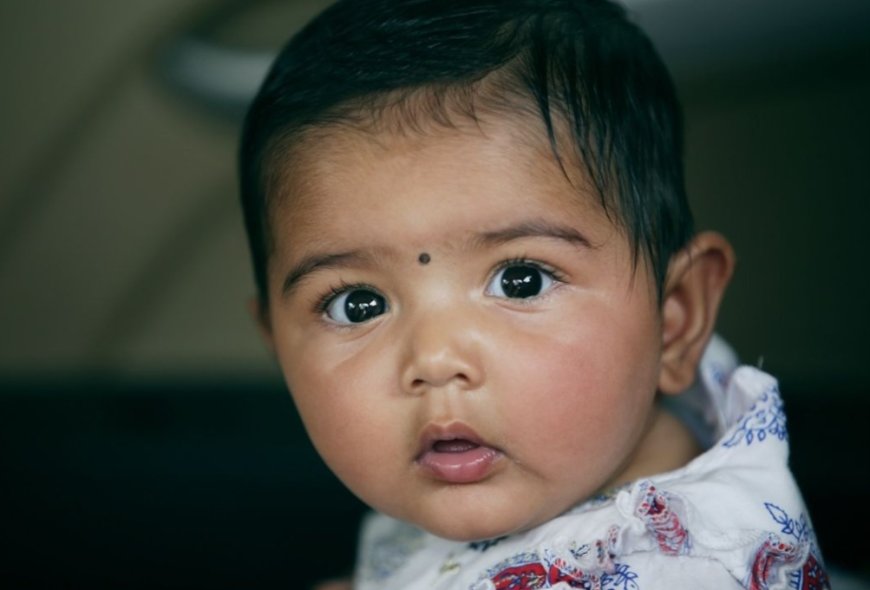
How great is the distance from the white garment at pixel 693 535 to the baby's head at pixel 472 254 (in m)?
0.04

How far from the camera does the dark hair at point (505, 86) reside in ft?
2.84

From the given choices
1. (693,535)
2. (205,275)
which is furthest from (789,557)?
(205,275)

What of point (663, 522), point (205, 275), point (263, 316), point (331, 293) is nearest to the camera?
point (663, 522)

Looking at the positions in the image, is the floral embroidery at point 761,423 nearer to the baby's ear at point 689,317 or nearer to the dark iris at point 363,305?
the baby's ear at point 689,317

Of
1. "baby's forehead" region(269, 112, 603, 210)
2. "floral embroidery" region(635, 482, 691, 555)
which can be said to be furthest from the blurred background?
"floral embroidery" region(635, 482, 691, 555)

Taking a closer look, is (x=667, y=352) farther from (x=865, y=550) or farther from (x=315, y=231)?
(x=865, y=550)

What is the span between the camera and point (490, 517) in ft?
2.82

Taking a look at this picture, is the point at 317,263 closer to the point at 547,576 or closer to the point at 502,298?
the point at 502,298

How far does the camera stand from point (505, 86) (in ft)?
2.84

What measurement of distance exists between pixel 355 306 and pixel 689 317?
30cm

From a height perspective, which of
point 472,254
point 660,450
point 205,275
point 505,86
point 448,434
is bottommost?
point 205,275

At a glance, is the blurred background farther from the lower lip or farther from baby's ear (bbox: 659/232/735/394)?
the lower lip

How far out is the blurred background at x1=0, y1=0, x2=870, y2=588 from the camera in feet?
4.48

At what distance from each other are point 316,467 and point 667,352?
29.4 inches
